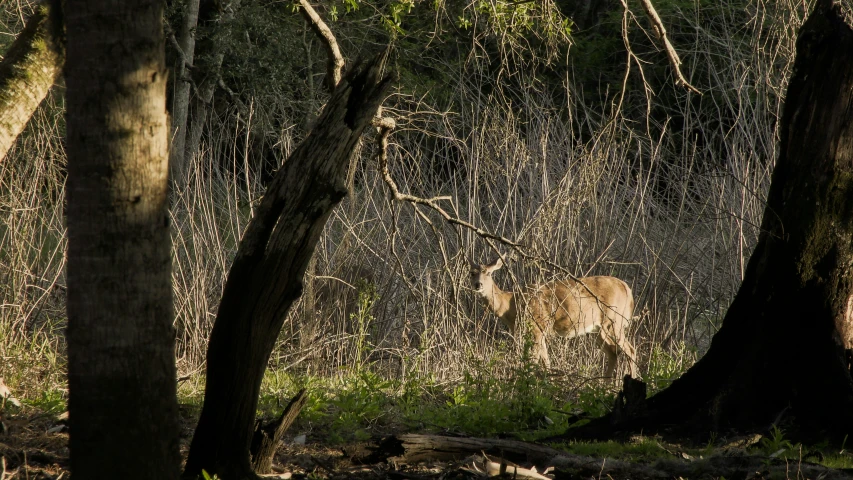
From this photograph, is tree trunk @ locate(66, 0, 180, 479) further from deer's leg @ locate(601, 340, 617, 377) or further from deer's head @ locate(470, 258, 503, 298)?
deer's leg @ locate(601, 340, 617, 377)

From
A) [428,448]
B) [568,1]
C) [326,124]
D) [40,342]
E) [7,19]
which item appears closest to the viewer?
[326,124]

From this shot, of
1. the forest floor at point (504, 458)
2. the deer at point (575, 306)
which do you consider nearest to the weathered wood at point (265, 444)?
the forest floor at point (504, 458)

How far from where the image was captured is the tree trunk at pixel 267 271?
3.22m

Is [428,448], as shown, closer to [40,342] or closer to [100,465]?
[100,465]

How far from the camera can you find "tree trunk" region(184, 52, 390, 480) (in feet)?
10.6

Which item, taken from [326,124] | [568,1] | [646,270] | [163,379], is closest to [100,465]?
[163,379]

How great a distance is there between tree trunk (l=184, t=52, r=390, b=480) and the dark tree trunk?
1972 mm

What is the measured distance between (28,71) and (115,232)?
2569 mm

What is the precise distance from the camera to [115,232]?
2400mm

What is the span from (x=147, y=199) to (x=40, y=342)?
503cm

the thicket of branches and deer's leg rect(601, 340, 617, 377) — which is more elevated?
the thicket of branches

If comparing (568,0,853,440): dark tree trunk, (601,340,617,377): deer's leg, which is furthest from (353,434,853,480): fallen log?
(601,340,617,377): deer's leg

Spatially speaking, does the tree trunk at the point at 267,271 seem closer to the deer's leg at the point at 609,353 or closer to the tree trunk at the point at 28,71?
the tree trunk at the point at 28,71

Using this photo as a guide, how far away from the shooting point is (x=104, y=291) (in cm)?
240
